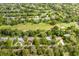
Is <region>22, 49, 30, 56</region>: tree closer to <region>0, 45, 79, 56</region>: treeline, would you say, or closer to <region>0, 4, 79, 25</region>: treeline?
<region>0, 45, 79, 56</region>: treeline

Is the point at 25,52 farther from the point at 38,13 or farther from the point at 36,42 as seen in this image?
the point at 38,13

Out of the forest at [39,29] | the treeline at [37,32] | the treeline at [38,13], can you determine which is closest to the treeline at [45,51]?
the forest at [39,29]

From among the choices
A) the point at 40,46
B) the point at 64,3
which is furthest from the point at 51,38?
the point at 64,3

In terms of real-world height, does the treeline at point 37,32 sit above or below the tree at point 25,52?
above

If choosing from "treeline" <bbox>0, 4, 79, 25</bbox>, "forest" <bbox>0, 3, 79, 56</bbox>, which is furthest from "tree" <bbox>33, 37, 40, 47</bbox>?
"treeline" <bbox>0, 4, 79, 25</bbox>

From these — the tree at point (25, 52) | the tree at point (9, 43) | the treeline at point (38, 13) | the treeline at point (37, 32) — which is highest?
the treeline at point (38, 13)

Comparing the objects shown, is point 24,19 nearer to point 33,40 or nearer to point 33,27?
point 33,27

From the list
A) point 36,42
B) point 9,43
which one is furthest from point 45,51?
point 9,43

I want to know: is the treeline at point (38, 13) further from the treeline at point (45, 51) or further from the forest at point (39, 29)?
the treeline at point (45, 51)

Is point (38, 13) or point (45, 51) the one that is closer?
point (45, 51)
